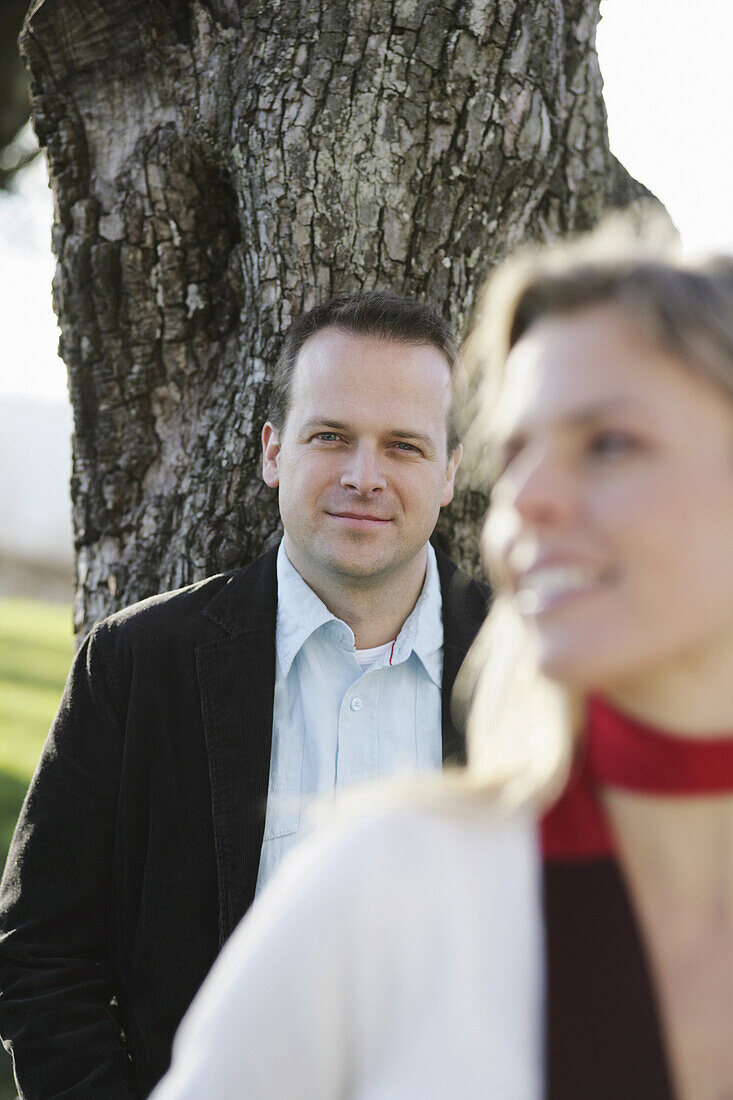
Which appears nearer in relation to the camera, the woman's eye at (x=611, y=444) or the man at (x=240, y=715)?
the woman's eye at (x=611, y=444)

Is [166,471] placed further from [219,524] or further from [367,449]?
[367,449]

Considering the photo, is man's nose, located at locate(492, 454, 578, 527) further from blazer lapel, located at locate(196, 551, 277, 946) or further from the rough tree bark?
the rough tree bark

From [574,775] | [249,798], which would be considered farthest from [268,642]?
[574,775]

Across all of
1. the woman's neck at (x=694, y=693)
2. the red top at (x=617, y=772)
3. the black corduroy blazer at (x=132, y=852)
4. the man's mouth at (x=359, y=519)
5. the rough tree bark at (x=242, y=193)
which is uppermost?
the rough tree bark at (x=242, y=193)

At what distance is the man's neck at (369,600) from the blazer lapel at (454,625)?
125mm

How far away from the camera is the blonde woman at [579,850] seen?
108cm

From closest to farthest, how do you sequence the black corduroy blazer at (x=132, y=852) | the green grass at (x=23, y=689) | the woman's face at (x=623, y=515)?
the woman's face at (x=623, y=515), the black corduroy blazer at (x=132, y=852), the green grass at (x=23, y=689)

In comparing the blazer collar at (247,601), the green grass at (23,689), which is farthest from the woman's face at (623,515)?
the green grass at (23,689)

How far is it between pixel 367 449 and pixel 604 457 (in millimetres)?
1753

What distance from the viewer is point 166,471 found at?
3436 mm

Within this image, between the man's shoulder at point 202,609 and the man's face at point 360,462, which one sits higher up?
the man's face at point 360,462

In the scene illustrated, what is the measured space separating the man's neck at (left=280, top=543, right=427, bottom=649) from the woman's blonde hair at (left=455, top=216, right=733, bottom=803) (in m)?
1.33

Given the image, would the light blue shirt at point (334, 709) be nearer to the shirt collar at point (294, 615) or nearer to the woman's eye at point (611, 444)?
the shirt collar at point (294, 615)

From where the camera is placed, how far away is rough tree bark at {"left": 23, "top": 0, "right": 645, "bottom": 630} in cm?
308
